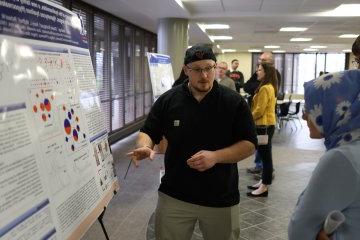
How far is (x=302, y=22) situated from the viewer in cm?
854

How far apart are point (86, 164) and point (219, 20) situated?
727 centimetres

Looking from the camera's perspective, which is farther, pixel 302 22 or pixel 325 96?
pixel 302 22

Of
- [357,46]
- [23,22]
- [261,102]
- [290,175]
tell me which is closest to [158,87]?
[261,102]

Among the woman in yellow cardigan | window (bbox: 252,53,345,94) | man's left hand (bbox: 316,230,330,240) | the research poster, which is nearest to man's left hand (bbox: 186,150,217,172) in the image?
man's left hand (bbox: 316,230,330,240)

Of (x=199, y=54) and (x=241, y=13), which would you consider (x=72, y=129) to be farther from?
(x=241, y=13)

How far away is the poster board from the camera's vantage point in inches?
44.2

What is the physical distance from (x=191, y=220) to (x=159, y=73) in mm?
2685

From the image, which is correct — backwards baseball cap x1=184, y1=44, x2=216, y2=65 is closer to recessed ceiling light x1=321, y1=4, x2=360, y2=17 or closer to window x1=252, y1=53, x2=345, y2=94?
recessed ceiling light x1=321, y1=4, x2=360, y2=17

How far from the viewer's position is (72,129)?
5.09ft

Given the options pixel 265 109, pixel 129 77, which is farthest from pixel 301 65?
pixel 265 109

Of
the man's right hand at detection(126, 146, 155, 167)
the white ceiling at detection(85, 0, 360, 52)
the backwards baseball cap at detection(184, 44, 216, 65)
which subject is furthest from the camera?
the white ceiling at detection(85, 0, 360, 52)

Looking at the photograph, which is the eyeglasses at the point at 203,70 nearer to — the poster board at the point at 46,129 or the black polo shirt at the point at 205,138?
the black polo shirt at the point at 205,138

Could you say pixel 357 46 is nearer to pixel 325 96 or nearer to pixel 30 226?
pixel 325 96

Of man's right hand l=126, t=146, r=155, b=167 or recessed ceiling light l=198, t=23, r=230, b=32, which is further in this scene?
recessed ceiling light l=198, t=23, r=230, b=32
